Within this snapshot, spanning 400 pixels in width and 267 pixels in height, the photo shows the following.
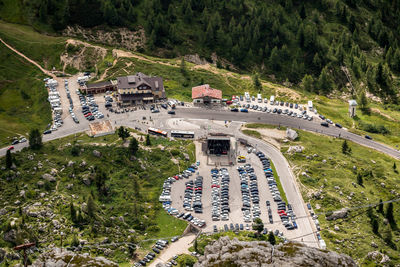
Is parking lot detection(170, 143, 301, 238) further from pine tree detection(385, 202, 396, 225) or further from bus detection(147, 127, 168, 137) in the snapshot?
pine tree detection(385, 202, 396, 225)

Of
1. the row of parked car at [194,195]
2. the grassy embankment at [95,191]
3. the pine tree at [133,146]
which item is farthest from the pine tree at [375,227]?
the pine tree at [133,146]

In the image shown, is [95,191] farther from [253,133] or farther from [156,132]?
[253,133]

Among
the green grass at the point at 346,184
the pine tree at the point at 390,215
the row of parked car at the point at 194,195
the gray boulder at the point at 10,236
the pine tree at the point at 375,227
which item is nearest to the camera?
the gray boulder at the point at 10,236

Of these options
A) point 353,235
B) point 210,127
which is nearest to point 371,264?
point 353,235

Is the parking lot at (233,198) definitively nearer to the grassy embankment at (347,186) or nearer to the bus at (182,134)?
the bus at (182,134)

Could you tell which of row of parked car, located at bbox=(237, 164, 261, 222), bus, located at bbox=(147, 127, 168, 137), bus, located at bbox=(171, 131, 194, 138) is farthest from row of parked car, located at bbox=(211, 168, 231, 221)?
bus, located at bbox=(147, 127, 168, 137)

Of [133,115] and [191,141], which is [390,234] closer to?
[191,141]

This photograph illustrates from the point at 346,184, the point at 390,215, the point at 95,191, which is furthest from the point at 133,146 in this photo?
the point at 390,215

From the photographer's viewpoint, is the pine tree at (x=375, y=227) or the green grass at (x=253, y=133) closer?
the pine tree at (x=375, y=227)
